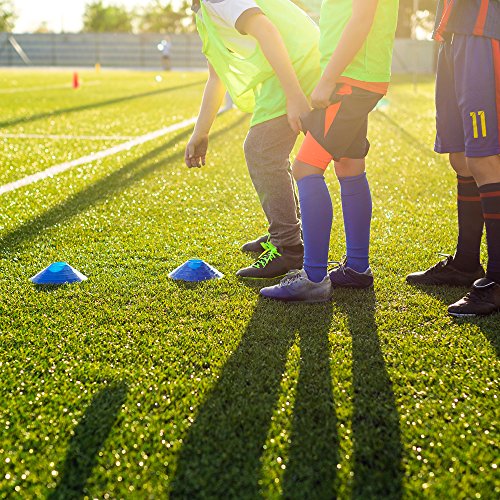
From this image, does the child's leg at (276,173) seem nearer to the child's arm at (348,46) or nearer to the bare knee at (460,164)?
the child's arm at (348,46)

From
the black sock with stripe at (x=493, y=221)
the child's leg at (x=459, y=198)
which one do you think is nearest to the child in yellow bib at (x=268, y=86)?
the child's leg at (x=459, y=198)

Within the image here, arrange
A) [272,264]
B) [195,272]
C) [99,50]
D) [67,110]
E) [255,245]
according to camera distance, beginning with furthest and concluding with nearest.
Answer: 1. [99,50]
2. [67,110]
3. [255,245]
4. [272,264]
5. [195,272]

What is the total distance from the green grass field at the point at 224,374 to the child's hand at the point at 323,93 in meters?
0.90

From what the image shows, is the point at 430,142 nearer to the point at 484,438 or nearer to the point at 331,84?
the point at 331,84

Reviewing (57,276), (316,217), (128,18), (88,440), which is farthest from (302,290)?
(128,18)

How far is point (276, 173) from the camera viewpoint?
12.1 ft

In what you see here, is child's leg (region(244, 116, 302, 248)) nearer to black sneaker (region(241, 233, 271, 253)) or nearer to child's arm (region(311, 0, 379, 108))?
black sneaker (region(241, 233, 271, 253))

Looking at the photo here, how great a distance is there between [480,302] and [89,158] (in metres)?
5.41

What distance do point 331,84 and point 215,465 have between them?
175cm

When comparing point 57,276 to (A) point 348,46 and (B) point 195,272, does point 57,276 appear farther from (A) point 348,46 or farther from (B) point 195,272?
(A) point 348,46

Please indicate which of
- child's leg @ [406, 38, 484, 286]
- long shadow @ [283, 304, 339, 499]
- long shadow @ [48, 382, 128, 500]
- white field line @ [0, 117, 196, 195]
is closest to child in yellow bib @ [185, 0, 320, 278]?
child's leg @ [406, 38, 484, 286]

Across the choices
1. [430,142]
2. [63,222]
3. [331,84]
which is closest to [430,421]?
[331,84]

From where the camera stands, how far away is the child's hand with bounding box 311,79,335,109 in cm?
Answer: 300

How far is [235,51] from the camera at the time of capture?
11.6 ft
